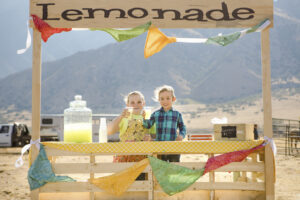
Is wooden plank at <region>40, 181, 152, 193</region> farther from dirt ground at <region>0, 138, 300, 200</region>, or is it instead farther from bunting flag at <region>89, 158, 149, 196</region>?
dirt ground at <region>0, 138, 300, 200</region>

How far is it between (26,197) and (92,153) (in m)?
3.23

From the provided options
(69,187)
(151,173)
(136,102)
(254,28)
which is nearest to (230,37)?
(254,28)

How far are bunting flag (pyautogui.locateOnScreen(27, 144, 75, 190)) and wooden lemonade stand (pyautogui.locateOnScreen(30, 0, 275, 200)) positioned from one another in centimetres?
6

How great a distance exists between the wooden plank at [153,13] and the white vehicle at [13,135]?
657 inches

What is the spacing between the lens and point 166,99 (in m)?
4.42

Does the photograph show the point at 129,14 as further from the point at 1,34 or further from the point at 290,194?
the point at 1,34

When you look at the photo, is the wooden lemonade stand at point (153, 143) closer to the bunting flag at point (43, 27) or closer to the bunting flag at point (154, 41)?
the bunting flag at point (43, 27)

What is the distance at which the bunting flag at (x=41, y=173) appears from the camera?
12.5 feet

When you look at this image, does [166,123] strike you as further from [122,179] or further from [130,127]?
[122,179]

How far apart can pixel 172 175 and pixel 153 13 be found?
1.90m

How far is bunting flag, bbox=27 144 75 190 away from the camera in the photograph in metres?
3.82

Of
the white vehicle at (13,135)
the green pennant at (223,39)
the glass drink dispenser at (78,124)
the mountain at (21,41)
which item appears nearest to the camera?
the glass drink dispenser at (78,124)

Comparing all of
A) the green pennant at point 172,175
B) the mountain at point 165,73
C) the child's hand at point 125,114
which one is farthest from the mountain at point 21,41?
the green pennant at point 172,175

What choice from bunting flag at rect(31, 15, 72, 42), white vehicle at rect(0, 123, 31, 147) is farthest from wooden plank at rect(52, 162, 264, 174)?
white vehicle at rect(0, 123, 31, 147)
